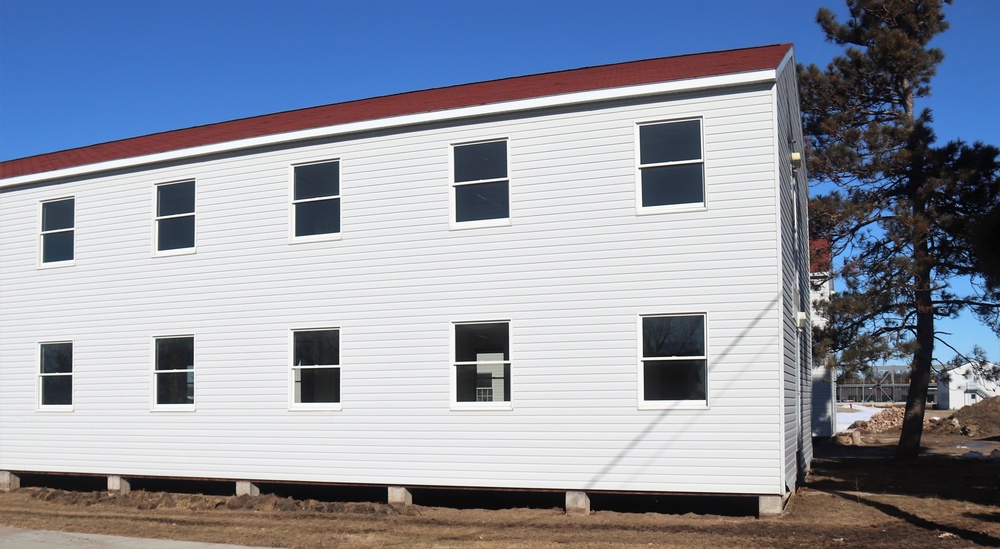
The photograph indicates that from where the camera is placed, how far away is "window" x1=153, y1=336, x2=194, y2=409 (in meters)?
17.3

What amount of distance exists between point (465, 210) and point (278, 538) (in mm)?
5787

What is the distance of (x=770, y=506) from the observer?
12977mm

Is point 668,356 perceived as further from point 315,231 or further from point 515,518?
point 315,231

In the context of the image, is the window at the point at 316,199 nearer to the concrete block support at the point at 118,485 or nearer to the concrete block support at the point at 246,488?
the concrete block support at the point at 246,488

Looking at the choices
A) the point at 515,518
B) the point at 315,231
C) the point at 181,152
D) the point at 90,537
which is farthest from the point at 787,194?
the point at 90,537

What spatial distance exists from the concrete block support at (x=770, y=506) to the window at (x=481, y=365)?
405 cm

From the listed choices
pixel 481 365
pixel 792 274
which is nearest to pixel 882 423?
pixel 792 274

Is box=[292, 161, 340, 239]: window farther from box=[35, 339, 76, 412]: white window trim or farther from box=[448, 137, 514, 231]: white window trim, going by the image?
box=[35, 339, 76, 412]: white window trim

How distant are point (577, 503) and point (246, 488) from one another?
6.15m

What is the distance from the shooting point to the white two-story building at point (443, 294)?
44.4 ft

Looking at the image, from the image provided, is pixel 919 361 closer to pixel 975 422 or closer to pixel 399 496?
pixel 399 496

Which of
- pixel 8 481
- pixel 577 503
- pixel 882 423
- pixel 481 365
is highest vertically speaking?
pixel 481 365

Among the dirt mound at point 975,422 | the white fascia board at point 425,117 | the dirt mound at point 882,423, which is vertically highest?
the white fascia board at point 425,117

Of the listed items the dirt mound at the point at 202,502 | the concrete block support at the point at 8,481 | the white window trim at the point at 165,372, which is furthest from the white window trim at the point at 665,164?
the concrete block support at the point at 8,481
